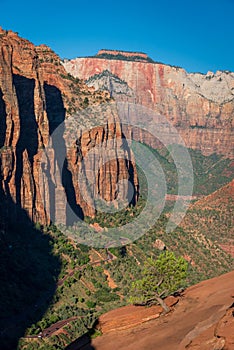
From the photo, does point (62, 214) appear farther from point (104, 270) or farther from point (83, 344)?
point (83, 344)

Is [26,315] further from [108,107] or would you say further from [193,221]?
[193,221]

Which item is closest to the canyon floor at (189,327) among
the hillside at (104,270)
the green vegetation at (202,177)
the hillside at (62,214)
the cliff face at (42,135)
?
the hillside at (104,270)

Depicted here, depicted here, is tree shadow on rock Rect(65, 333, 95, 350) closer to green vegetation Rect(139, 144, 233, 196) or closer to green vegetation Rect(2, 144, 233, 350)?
green vegetation Rect(2, 144, 233, 350)

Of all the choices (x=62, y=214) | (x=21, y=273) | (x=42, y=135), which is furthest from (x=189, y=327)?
(x=42, y=135)

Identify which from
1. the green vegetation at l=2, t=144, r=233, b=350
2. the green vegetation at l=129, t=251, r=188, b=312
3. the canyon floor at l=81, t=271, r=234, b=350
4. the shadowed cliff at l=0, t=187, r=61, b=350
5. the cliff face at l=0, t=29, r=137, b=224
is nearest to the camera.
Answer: the canyon floor at l=81, t=271, r=234, b=350

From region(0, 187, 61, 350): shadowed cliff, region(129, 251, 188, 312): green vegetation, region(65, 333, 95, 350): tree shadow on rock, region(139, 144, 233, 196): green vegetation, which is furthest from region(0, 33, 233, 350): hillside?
region(139, 144, 233, 196): green vegetation

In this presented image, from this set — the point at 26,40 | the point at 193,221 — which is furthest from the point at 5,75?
the point at 193,221
